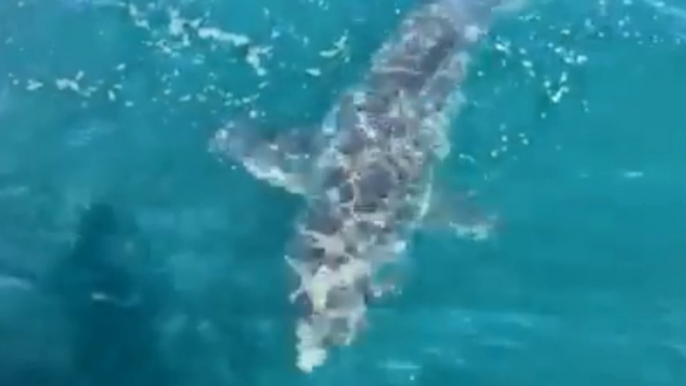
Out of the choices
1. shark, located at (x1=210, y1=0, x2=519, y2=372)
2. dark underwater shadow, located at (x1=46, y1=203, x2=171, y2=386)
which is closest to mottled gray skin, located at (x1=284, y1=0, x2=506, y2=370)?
shark, located at (x1=210, y1=0, x2=519, y2=372)

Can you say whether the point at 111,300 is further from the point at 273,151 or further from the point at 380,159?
the point at 380,159

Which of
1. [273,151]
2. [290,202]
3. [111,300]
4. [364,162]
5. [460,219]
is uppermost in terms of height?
[273,151]

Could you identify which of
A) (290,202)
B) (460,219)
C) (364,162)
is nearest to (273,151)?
(290,202)

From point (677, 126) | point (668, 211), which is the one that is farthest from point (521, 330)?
point (677, 126)

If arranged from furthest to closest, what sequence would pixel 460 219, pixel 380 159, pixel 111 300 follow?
pixel 380 159, pixel 460 219, pixel 111 300

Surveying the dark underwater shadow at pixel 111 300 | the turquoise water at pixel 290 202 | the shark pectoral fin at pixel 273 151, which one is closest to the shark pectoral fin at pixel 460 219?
the turquoise water at pixel 290 202

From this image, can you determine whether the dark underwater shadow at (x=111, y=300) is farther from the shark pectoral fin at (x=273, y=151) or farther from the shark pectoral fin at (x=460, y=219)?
the shark pectoral fin at (x=460, y=219)

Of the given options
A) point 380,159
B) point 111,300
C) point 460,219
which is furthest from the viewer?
point 380,159
